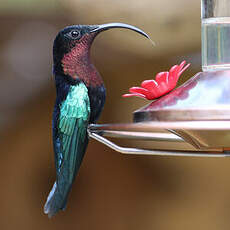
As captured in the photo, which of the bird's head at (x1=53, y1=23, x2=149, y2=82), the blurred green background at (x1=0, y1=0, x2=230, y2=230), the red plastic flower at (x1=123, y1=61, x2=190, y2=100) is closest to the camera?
the red plastic flower at (x1=123, y1=61, x2=190, y2=100)

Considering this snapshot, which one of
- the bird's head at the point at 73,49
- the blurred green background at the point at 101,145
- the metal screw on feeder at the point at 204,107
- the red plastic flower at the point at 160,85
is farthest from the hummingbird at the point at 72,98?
the blurred green background at the point at 101,145

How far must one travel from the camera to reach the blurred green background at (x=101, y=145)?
455 cm

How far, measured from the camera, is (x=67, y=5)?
4.51 meters

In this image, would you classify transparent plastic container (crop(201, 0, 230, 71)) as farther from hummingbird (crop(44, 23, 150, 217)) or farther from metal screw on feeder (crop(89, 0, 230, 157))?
hummingbird (crop(44, 23, 150, 217))

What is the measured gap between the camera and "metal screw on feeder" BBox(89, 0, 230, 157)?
4.44ft

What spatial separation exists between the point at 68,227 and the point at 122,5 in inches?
68.7

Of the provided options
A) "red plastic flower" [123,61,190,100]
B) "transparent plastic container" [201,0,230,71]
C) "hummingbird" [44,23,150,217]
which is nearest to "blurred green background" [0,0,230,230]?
"hummingbird" [44,23,150,217]

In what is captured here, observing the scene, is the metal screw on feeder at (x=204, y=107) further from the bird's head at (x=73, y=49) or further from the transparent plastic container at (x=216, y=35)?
the bird's head at (x=73, y=49)

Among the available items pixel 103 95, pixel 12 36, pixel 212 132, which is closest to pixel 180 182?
pixel 12 36

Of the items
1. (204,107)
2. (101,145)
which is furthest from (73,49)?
(101,145)

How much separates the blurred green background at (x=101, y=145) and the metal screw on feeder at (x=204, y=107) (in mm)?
2756

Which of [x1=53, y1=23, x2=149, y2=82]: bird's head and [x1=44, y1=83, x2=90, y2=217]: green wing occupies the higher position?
[x1=53, y1=23, x2=149, y2=82]: bird's head

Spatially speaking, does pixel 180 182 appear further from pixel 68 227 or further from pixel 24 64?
pixel 24 64

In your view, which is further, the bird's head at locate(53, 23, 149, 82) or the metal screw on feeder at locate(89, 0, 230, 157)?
the bird's head at locate(53, 23, 149, 82)
